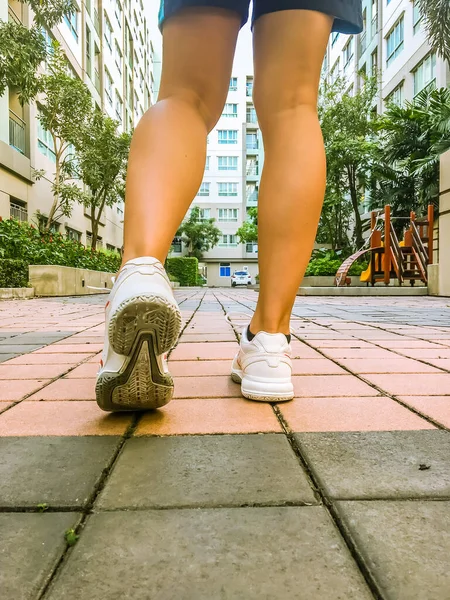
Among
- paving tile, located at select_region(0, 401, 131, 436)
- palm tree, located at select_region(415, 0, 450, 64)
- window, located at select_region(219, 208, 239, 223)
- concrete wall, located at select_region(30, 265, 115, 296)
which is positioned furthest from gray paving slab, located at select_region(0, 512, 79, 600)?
window, located at select_region(219, 208, 239, 223)

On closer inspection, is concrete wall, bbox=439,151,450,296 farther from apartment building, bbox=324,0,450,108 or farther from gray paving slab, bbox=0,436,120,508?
apartment building, bbox=324,0,450,108

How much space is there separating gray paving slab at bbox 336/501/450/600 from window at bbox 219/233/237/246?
43.6 metres

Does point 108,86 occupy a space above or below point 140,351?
above

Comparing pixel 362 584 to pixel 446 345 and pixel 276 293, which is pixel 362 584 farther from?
pixel 446 345

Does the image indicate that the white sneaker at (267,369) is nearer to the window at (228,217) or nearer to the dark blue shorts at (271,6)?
the dark blue shorts at (271,6)

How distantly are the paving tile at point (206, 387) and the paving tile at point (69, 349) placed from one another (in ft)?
2.44

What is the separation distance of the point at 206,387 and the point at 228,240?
4317 centimetres

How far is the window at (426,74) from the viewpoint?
603 inches

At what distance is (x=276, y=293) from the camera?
1283 mm

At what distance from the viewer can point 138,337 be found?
92cm

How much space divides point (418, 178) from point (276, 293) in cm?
1390

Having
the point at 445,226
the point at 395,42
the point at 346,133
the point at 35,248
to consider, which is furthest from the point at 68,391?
the point at 395,42

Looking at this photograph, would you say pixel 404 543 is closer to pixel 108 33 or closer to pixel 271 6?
pixel 271 6

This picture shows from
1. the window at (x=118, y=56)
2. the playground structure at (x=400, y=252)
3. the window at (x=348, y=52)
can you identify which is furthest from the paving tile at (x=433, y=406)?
the window at (x=348, y=52)
